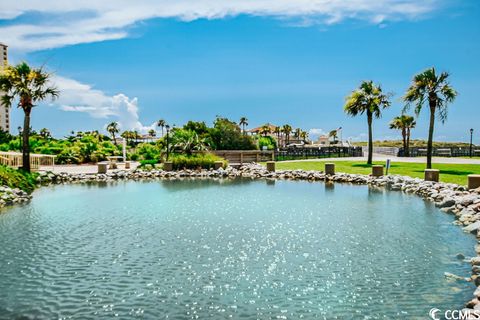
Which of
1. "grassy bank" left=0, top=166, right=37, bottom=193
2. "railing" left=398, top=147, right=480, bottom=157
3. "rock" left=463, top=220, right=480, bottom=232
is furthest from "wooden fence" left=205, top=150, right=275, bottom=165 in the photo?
"rock" left=463, top=220, right=480, bottom=232

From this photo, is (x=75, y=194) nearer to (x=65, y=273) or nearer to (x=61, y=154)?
(x=65, y=273)

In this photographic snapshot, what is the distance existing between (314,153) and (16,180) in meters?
34.6

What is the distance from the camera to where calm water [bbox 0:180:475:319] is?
691 centimetres

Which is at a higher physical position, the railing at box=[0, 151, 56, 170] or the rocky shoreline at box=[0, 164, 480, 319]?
the railing at box=[0, 151, 56, 170]

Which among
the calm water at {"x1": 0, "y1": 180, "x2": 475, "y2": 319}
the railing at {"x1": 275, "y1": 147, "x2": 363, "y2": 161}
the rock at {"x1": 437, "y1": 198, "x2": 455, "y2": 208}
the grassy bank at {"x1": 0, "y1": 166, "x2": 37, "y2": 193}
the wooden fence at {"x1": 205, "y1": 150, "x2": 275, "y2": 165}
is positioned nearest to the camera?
the calm water at {"x1": 0, "y1": 180, "x2": 475, "y2": 319}

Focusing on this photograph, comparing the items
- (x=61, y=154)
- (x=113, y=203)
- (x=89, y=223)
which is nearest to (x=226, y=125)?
(x=61, y=154)

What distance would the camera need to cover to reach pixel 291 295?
7363 millimetres

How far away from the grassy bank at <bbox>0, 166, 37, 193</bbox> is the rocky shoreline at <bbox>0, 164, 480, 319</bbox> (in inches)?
62.0

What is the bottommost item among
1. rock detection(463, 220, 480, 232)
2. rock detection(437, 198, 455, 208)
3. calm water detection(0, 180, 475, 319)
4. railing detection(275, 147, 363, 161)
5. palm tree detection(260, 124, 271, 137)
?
calm water detection(0, 180, 475, 319)

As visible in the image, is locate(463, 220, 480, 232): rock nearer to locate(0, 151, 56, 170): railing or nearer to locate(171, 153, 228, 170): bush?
locate(171, 153, 228, 170): bush

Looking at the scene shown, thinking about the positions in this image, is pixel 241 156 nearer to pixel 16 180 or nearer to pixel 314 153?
pixel 314 153

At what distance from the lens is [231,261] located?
9.35 m

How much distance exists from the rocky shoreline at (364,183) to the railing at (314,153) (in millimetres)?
11536

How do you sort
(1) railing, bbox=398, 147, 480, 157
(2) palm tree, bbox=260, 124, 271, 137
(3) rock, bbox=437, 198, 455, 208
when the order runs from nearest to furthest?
(3) rock, bbox=437, 198, 455, 208 → (1) railing, bbox=398, 147, 480, 157 → (2) palm tree, bbox=260, 124, 271, 137
